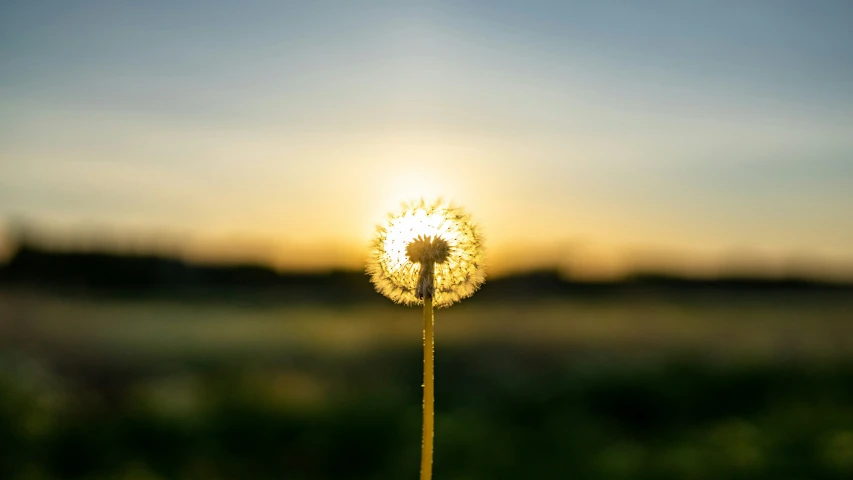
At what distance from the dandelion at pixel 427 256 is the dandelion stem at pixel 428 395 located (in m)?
0.14

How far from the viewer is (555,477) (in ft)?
55.1

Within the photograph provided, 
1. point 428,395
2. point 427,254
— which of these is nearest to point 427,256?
point 427,254

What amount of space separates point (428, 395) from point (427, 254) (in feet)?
1.83

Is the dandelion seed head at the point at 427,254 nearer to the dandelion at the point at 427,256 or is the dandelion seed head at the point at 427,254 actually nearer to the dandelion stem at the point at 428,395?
the dandelion at the point at 427,256

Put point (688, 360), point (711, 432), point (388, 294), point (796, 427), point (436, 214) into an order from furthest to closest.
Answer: point (688, 360) → point (711, 432) → point (796, 427) → point (436, 214) → point (388, 294)

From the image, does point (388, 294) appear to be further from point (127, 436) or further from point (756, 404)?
point (756, 404)

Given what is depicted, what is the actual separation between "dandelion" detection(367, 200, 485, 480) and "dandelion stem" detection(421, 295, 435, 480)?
0.47 ft

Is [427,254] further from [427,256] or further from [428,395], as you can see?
[428,395]

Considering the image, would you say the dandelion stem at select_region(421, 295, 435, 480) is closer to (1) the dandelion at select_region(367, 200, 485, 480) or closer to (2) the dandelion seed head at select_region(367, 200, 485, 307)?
(1) the dandelion at select_region(367, 200, 485, 480)

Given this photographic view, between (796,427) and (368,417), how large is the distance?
9.78m

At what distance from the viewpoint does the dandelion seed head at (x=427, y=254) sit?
146 centimetres

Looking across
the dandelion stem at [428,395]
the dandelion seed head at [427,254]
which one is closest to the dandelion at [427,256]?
the dandelion seed head at [427,254]

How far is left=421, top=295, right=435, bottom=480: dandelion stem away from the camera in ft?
3.07

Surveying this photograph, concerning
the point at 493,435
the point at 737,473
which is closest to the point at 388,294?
the point at 737,473
